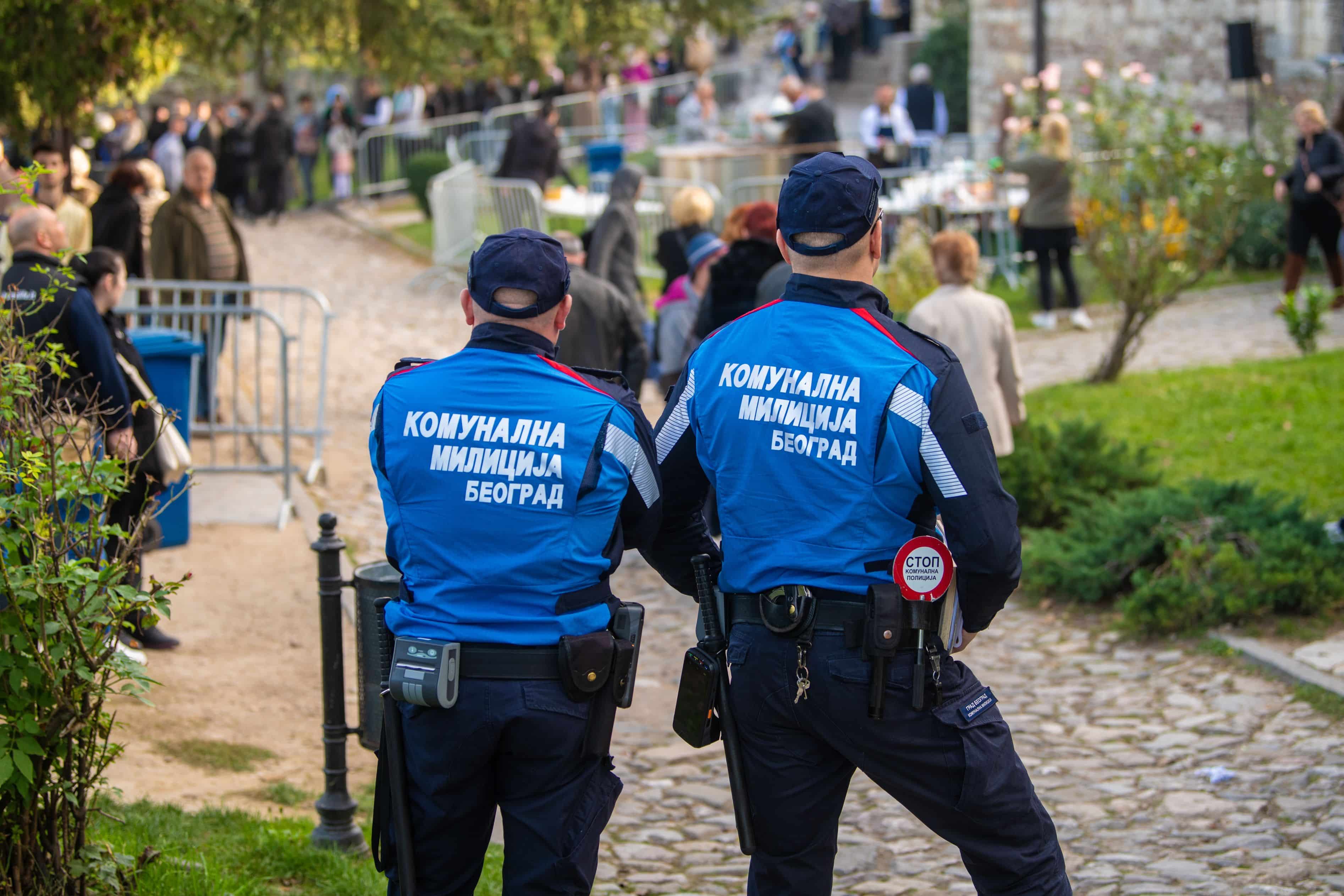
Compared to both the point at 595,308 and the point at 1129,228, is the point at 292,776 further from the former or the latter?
the point at 1129,228

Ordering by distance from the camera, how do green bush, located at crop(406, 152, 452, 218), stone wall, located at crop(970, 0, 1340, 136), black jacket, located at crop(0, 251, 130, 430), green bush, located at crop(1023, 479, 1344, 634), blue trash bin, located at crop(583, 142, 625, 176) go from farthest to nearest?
green bush, located at crop(406, 152, 452, 218) → stone wall, located at crop(970, 0, 1340, 136) → blue trash bin, located at crop(583, 142, 625, 176) → green bush, located at crop(1023, 479, 1344, 634) → black jacket, located at crop(0, 251, 130, 430)

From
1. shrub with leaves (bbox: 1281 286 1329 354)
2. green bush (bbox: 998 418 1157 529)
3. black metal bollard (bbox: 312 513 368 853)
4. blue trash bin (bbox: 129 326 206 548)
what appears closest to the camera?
black metal bollard (bbox: 312 513 368 853)

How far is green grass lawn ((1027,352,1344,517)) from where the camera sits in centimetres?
837

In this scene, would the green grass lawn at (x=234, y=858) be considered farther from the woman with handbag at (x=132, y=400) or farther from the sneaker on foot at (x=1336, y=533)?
the sneaker on foot at (x=1336, y=533)

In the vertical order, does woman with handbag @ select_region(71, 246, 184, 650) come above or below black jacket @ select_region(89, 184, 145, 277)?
below

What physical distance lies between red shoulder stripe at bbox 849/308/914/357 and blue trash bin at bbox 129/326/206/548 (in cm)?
533

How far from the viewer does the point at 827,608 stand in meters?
2.93

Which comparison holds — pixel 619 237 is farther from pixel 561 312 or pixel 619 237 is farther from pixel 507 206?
pixel 507 206

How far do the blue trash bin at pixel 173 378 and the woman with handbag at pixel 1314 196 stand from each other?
8.94 m

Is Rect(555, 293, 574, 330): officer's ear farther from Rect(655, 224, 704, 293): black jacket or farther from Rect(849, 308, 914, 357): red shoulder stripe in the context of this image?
Rect(655, 224, 704, 293): black jacket

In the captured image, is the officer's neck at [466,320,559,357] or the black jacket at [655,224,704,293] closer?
the officer's neck at [466,320,559,357]

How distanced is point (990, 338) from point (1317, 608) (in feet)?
6.01

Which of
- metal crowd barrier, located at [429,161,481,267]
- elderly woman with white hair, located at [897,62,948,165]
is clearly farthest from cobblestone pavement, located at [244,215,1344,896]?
elderly woman with white hair, located at [897,62,948,165]

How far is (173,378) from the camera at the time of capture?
7.82 m
